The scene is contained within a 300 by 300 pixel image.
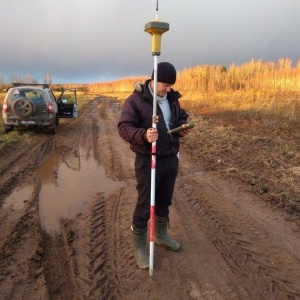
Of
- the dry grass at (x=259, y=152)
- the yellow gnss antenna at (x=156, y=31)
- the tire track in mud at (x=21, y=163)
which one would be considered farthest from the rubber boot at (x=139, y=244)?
the tire track in mud at (x=21, y=163)

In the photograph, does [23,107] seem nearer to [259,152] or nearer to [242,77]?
[259,152]

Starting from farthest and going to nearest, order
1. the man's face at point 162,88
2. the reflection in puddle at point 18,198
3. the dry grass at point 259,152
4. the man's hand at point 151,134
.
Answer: the dry grass at point 259,152
the reflection in puddle at point 18,198
the man's face at point 162,88
the man's hand at point 151,134

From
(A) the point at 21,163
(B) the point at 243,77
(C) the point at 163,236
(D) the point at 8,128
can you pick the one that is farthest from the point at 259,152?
(B) the point at 243,77

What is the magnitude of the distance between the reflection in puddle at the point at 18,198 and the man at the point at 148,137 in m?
2.46

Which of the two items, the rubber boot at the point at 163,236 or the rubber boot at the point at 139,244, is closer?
the rubber boot at the point at 139,244

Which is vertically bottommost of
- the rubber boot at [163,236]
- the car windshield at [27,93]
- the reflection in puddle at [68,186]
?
the reflection in puddle at [68,186]

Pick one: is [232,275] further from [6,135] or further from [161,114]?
[6,135]

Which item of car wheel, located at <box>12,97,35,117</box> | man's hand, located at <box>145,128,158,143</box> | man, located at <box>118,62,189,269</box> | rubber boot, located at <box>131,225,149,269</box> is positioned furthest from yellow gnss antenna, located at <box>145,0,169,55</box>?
car wheel, located at <box>12,97,35,117</box>

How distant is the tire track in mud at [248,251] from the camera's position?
3.22 meters

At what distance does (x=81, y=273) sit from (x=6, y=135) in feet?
28.7

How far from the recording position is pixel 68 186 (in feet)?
20.2

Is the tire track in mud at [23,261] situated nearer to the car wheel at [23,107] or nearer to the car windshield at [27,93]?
the car wheel at [23,107]

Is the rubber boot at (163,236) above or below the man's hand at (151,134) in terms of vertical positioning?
below

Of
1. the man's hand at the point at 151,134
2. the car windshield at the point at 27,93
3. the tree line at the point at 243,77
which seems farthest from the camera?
the tree line at the point at 243,77
